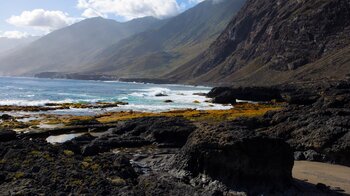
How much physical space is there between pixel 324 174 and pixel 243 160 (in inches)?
281

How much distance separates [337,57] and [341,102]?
542 ft

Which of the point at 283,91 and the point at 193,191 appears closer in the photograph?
the point at 193,191

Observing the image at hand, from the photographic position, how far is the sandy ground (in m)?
23.5

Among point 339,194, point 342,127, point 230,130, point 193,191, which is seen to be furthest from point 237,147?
point 342,127

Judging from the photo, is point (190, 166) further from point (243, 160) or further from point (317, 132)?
point (317, 132)

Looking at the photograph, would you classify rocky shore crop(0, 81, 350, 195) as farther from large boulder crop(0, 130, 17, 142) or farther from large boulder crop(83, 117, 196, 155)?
large boulder crop(83, 117, 196, 155)

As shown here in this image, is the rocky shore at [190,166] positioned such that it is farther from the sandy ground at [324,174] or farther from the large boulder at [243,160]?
the sandy ground at [324,174]

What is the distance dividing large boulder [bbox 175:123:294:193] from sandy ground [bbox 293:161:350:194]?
3027 mm

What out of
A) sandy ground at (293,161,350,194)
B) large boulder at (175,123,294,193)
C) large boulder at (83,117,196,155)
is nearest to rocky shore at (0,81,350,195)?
large boulder at (175,123,294,193)

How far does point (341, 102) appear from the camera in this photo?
44.8 m

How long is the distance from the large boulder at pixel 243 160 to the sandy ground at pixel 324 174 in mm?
3027

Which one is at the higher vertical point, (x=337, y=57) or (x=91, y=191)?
(x=337, y=57)

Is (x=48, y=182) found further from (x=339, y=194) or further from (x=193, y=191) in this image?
(x=339, y=194)

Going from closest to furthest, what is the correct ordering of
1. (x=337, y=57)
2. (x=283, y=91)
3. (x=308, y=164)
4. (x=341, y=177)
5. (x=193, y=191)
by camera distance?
(x=193, y=191), (x=341, y=177), (x=308, y=164), (x=283, y=91), (x=337, y=57)
